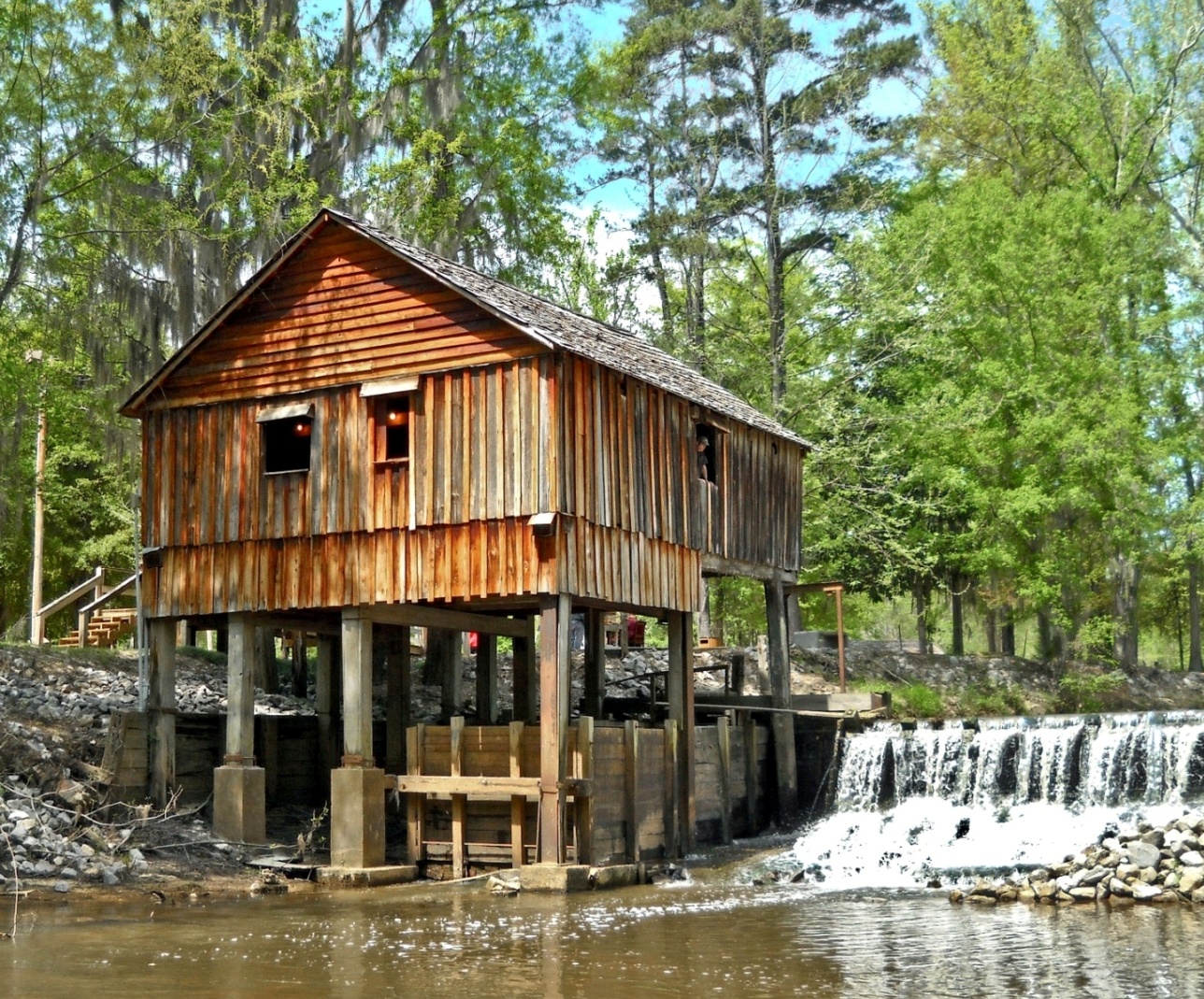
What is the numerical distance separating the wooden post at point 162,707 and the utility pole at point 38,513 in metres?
8.56

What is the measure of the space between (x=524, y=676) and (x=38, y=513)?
14793mm

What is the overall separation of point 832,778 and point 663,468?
6.85 m

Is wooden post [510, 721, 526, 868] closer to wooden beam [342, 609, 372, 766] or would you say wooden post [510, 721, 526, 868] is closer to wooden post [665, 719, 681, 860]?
wooden beam [342, 609, 372, 766]

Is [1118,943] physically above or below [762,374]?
below

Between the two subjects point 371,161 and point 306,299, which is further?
point 371,161

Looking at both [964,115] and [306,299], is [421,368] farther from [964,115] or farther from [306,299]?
[964,115]

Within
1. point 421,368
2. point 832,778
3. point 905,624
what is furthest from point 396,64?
point 905,624

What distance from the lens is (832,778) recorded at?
25422mm

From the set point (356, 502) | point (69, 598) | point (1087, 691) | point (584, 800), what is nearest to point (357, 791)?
point (584, 800)

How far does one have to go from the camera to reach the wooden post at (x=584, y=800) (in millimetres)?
18812

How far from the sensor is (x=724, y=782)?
23.6 m

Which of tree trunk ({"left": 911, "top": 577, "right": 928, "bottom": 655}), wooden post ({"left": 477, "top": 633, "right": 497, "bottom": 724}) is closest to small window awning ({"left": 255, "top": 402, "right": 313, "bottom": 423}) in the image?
wooden post ({"left": 477, "top": 633, "right": 497, "bottom": 724})

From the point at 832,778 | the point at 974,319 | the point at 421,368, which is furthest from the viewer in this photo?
the point at 974,319

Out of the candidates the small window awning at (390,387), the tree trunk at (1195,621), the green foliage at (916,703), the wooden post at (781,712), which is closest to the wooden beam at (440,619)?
the small window awning at (390,387)
